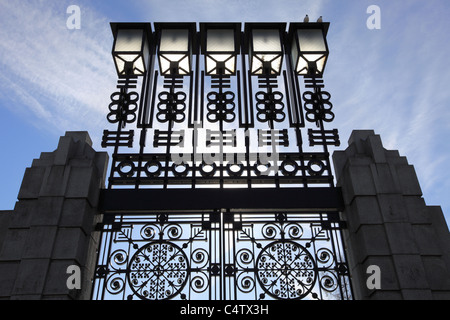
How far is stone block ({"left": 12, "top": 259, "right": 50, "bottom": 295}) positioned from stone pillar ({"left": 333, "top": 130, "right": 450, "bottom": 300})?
4.82 m

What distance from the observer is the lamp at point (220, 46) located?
8727 millimetres

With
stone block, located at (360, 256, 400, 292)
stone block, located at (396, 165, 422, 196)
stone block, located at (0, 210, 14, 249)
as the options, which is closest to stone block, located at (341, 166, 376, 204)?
stone block, located at (396, 165, 422, 196)

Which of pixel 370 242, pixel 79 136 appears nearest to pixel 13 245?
pixel 79 136

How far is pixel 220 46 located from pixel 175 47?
1.02 metres

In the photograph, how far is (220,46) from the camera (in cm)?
879

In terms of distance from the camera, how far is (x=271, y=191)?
22.8 feet

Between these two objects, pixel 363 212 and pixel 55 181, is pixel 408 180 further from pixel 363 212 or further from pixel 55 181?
pixel 55 181

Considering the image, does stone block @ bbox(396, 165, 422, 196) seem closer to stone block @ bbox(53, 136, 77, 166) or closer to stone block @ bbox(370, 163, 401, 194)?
stone block @ bbox(370, 163, 401, 194)

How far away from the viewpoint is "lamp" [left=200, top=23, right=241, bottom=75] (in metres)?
8.73

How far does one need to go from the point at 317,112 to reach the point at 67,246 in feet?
18.4

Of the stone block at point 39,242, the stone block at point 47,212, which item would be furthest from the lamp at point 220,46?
the stone block at point 39,242

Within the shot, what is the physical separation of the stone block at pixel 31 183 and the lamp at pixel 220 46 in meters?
4.24
